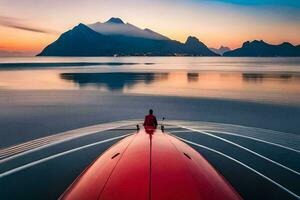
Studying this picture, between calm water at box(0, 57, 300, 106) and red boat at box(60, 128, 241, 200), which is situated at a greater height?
calm water at box(0, 57, 300, 106)

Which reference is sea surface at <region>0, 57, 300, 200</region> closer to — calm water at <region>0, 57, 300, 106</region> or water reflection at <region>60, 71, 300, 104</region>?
water reflection at <region>60, 71, 300, 104</region>

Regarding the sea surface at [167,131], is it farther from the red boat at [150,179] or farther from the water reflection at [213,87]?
the water reflection at [213,87]

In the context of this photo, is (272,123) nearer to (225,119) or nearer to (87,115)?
(225,119)

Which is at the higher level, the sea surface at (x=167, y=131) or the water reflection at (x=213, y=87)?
the water reflection at (x=213, y=87)

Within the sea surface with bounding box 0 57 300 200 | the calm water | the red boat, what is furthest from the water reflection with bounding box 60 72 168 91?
the red boat

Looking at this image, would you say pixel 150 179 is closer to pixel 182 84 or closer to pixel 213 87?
pixel 213 87

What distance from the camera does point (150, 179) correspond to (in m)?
5.85

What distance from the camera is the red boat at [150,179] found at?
219 inches

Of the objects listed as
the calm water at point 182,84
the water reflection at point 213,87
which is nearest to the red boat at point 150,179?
the calm water at point 182,84

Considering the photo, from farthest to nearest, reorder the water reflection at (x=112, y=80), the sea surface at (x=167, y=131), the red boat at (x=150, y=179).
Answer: the water reflection at (x=112, y=80), the sea surface at (x=167, y=131), the red boat at (x=150, y=179)

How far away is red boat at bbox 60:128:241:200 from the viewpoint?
5.56 meters

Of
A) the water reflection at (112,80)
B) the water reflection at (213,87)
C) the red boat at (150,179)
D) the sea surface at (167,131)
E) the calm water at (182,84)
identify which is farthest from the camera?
the water reflection at (112,80)

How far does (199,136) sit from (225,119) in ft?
23.9

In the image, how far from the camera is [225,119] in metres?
26.7
